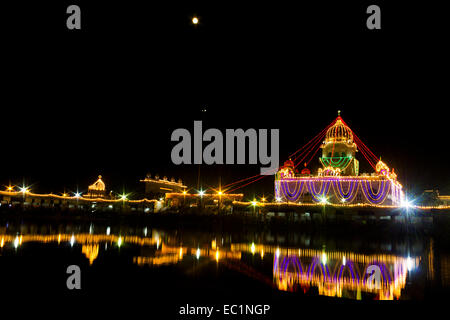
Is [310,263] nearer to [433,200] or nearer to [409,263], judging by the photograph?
[409,263]

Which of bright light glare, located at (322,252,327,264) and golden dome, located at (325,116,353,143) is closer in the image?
bright light glare, located at (322,252,327,264)

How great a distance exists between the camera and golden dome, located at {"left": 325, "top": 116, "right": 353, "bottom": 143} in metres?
38.1

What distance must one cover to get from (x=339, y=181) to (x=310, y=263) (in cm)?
2557

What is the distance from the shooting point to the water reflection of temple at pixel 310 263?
7.33 m

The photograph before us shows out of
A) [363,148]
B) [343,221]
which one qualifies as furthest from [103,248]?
[363,148]

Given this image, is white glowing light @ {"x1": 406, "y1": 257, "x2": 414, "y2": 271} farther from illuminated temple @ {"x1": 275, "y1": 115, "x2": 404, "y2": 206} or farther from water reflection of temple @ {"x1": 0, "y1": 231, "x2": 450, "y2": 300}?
illuminated temple @ {"x1": 275, "y1": 115, "x2": 404, "y2": 206}

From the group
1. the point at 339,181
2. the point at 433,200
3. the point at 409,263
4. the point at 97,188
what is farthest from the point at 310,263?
the point at 97,188

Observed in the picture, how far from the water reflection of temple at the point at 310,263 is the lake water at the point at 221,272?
0.03 metres

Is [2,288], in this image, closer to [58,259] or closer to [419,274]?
[58,259]

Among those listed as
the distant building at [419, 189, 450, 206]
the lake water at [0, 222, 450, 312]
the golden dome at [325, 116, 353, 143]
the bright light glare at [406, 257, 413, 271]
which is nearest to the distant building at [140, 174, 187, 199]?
the golden dome at [325, 116, 353, 143]

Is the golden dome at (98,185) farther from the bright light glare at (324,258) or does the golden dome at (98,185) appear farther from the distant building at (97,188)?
the bright light glare at (324,258)
